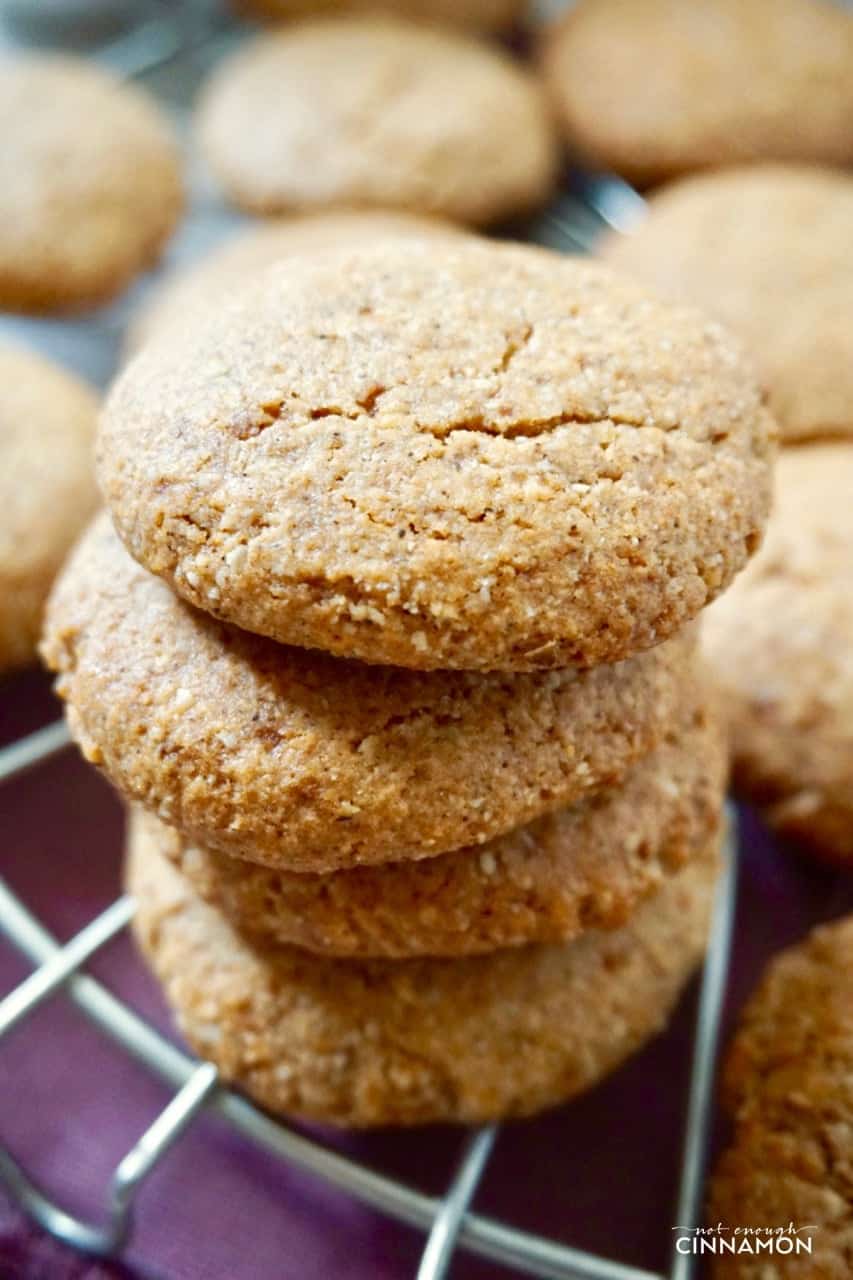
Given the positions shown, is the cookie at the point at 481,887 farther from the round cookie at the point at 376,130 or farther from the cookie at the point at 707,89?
the cookie at the point at 707,89

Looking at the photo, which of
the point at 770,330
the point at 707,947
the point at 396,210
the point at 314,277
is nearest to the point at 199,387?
the point at 314,277

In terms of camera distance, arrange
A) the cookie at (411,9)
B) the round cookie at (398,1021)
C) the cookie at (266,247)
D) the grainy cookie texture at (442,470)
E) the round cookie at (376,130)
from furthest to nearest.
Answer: the cookie at (411,9) → the round cookie at (376,130) → the cookie at (266,247) → the round cookie at (398,1021) → the grainy cookie texture at (442,470)

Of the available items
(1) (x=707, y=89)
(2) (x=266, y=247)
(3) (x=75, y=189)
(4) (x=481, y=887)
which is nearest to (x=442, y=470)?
(4) (x=481, y=887)

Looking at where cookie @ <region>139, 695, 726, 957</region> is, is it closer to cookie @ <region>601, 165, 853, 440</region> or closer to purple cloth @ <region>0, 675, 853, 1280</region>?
purple cloth @ <region>0, 675, 853, 1280</region>

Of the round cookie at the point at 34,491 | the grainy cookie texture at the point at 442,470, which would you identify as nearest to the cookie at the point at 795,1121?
the grainy cookie texture at the point at 442,470

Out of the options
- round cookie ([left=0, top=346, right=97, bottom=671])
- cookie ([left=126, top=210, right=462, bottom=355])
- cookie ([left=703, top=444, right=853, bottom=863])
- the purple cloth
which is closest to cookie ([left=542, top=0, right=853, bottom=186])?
cookie ([left=126, top=210, right=462, bottom=355])

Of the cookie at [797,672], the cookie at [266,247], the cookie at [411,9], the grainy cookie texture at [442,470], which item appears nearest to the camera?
the grainy cookie texture at [442,470]
